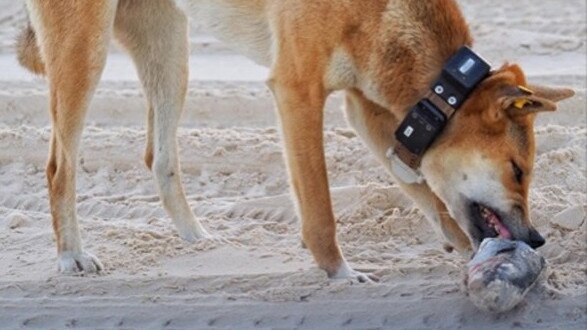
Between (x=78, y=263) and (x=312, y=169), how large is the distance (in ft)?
3.87

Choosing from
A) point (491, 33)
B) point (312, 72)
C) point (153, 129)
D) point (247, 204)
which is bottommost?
point (491, 33)

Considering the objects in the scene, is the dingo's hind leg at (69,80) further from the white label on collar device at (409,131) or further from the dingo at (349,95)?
the white label on collar device at (409,131)

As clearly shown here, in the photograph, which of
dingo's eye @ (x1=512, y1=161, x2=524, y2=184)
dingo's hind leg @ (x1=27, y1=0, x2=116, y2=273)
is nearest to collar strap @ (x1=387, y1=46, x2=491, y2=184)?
dingo's eye @ (x1=512, y1=161, x2=524, y2=184)

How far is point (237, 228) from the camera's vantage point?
7.46 meters

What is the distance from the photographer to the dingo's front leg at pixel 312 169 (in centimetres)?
635

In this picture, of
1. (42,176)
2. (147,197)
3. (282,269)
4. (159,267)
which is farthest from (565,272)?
(42,176)

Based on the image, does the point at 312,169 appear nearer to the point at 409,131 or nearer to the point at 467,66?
the point at 409,131

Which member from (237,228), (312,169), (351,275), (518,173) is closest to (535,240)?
(518,173)

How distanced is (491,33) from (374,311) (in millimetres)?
5683

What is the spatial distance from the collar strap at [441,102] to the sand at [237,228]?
0.60 m

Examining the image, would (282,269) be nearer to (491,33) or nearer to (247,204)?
(247,204)

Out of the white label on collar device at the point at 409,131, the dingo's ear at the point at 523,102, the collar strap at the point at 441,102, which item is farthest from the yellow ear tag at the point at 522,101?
the white label on collar device at the point at 409,131

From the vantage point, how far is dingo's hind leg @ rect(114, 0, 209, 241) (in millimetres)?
7320

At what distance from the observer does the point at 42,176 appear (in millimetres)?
8273
